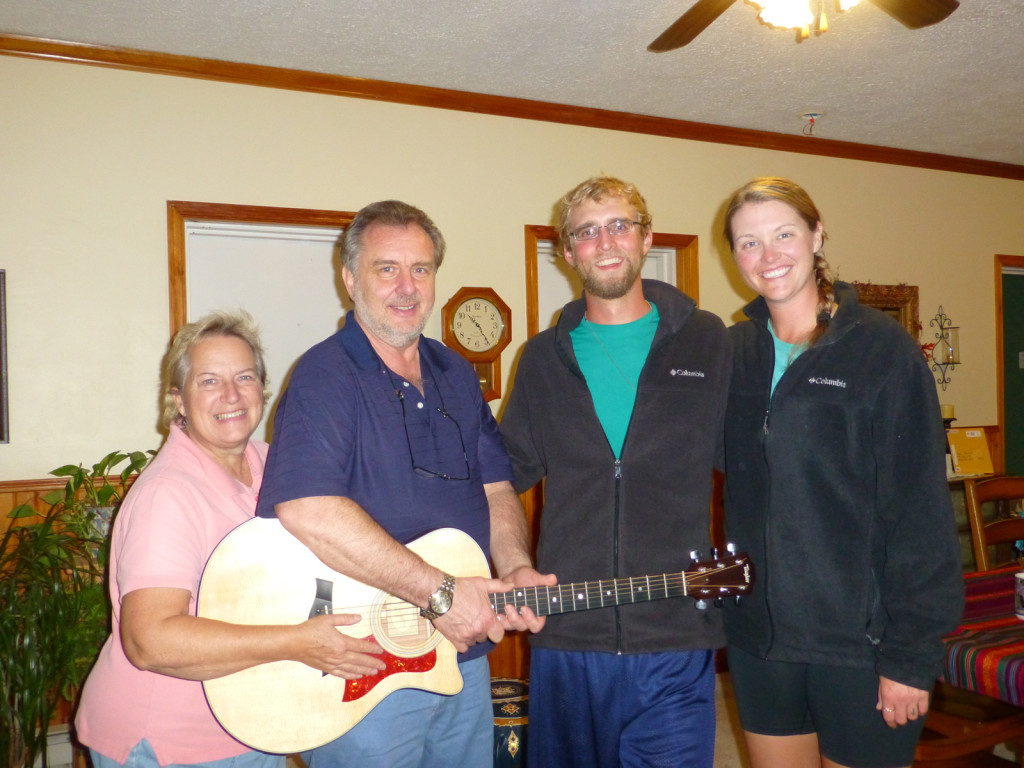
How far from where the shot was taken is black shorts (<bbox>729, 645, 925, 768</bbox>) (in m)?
1.60

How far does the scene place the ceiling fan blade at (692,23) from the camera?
2262 mm

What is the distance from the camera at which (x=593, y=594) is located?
68.1 inches

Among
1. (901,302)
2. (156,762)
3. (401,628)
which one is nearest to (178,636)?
(156,762)

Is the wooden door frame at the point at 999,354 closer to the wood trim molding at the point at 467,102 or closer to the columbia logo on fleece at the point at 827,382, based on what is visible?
the wood trim molding at the point at 467,102

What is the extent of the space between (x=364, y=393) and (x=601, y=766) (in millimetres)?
1020

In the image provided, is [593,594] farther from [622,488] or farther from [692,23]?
[692,23]

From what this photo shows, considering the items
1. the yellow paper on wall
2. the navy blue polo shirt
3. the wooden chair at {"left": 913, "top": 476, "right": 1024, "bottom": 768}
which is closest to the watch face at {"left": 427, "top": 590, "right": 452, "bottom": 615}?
the navy blue polo shirt

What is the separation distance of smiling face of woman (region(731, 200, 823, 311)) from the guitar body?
93cm

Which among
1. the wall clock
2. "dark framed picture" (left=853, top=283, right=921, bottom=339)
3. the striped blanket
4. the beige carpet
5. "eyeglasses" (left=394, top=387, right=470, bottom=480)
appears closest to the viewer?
"eyeglasses" (left=394, top=387, right=470, bottom=480)

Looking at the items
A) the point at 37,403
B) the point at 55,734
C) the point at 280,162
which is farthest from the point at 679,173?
the point at 55,734

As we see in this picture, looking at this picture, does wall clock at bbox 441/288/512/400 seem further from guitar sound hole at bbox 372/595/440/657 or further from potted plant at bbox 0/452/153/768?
guitar sound hole at bbox 372/595/440/657

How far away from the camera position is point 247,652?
4.91 ft

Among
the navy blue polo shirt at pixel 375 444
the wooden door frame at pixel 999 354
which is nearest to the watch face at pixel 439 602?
the navy blue polo shirt at pixel 375 444

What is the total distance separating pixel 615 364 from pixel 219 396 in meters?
0.94
